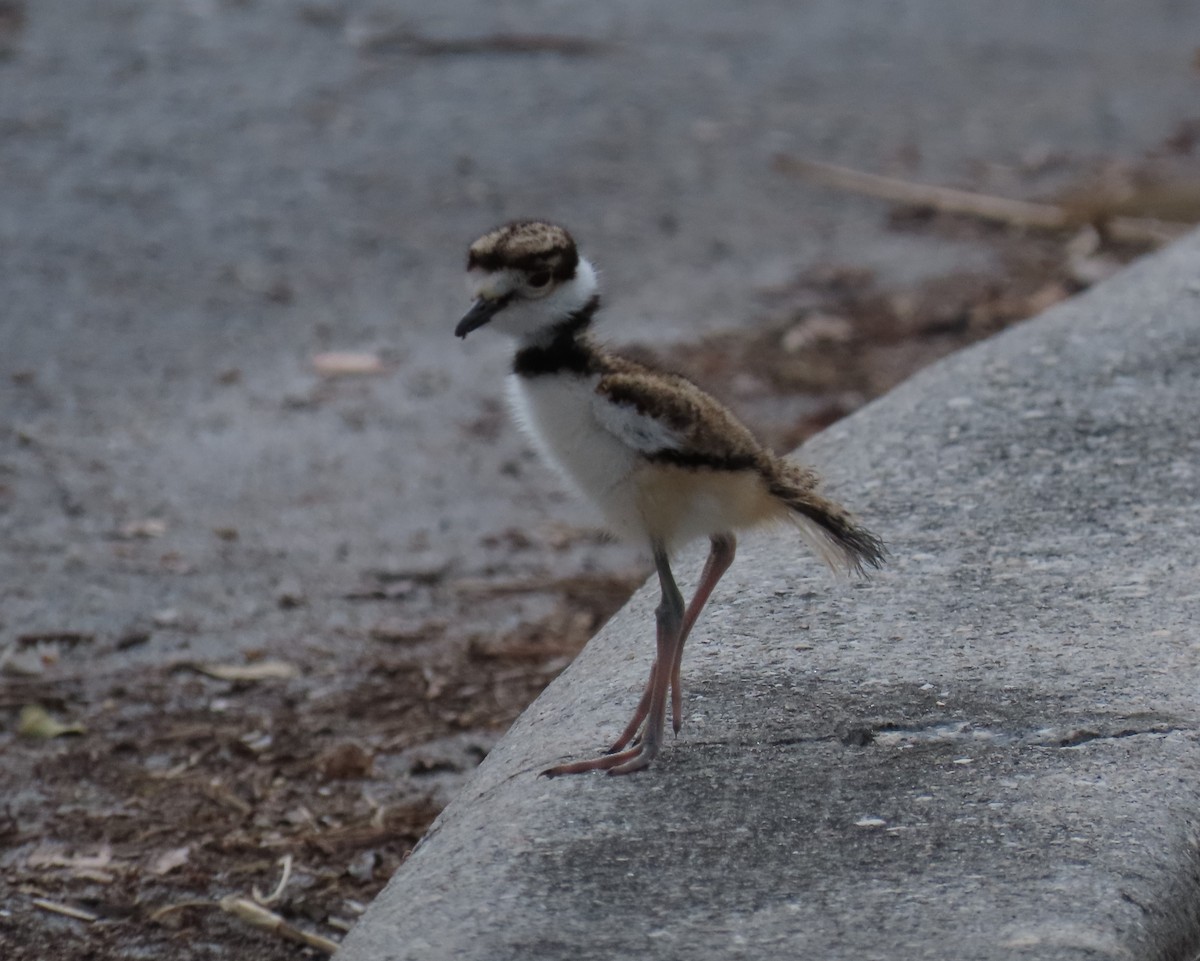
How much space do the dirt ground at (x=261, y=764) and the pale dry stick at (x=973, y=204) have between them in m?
2.67

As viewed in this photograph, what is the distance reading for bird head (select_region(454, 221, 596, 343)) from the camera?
3.25 meters

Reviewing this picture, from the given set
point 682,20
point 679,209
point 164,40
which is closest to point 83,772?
point 679,209

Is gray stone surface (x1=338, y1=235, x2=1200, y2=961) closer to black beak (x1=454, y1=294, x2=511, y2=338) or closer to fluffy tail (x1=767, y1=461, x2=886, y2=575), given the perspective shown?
fluffy tail (x1=767, y1=461, x2=886, y2=575)

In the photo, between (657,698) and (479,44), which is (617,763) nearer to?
(657,698)

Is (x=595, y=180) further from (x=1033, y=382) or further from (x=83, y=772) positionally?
(x=83, y=772)

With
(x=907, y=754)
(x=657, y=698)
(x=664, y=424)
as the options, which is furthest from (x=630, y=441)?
(x=907, y=754)

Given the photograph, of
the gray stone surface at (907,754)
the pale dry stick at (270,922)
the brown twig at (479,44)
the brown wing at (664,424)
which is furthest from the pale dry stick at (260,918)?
the brown twig at (479,44)

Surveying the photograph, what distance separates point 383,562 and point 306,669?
75cm

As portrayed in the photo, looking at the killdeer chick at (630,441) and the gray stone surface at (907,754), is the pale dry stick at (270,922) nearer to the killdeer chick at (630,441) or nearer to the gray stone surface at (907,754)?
the gray stone surface at (907,754)

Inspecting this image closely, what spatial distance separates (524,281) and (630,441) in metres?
0.35

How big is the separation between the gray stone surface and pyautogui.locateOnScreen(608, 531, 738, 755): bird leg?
0.06 meters

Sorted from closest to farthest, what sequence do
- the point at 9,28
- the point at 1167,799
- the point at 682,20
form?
→ the point at 1167,799, the point at 9,28, the point at 682,20

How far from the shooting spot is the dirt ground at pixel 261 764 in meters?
3.90

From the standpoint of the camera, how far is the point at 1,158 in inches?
340
